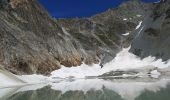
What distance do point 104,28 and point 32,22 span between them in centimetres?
6429

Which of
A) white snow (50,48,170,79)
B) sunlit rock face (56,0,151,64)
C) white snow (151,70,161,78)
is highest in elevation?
sunlit rock face (56,0,151,64)

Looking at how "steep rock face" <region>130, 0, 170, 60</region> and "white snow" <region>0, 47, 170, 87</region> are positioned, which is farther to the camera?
"steep rock face" <region>130, 0, 170, 60</region>

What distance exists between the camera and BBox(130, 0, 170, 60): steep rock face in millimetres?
74062

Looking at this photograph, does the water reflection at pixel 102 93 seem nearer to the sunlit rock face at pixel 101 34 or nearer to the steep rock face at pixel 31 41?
the steep rock face at pixel 31 41

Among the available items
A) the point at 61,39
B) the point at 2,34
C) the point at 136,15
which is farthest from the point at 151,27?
the point at 136,15

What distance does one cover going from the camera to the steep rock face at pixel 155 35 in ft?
243

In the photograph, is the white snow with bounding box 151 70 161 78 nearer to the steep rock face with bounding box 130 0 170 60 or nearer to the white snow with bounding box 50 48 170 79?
the white snow with bounding box 50 48 170 79

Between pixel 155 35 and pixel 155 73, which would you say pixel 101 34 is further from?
pixel 155 73

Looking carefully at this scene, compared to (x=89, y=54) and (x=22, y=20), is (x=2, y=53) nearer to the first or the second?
(x=22, y=20)

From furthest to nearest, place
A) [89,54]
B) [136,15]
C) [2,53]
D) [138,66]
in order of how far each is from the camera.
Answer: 1. [136,15]
2. [89,54]
3. [138,66]
4. [2,53]

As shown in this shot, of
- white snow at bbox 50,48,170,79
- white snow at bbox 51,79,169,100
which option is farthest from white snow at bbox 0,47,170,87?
white snow at bbox 51,79,169,100

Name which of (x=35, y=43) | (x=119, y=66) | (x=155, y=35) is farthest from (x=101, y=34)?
(x=35, y=43)

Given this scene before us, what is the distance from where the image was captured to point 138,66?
7062cm

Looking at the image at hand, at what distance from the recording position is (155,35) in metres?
79.8
